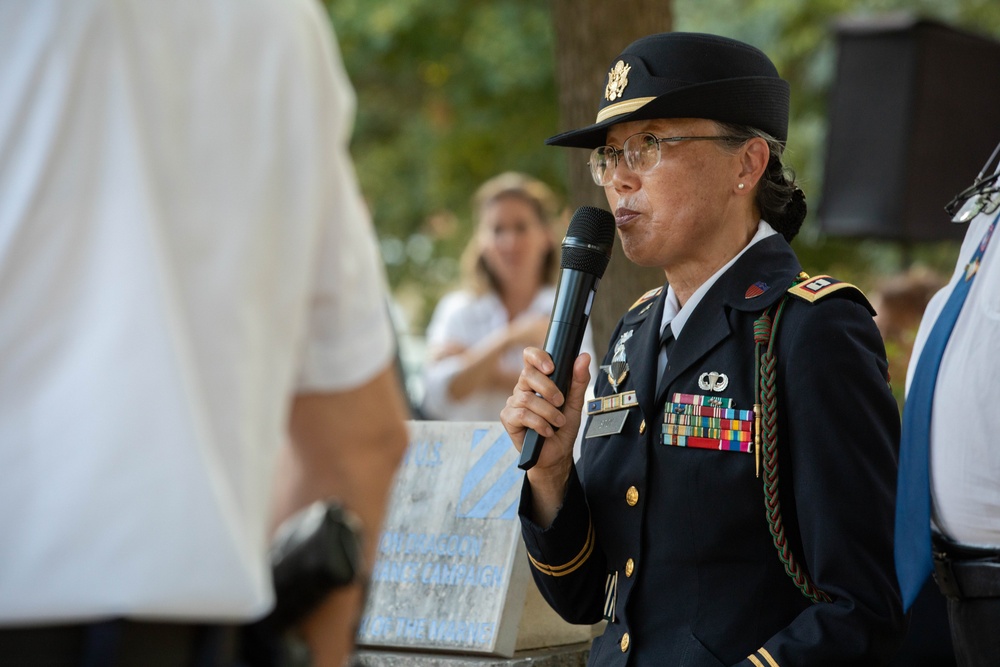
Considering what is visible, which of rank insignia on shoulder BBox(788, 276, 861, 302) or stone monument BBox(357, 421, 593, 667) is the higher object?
rank insignia on shoulder BBox(788, 276, 861, 302)

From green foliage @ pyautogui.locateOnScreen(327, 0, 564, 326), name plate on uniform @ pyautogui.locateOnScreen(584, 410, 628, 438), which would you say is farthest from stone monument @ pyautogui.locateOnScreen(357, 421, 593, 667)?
green foliage @ pyautogui.locateOnScreen(327, 0, 564, 326)

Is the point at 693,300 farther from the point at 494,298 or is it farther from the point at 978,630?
the point at 494,298

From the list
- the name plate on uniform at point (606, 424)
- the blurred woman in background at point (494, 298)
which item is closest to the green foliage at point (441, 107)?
the blurred woman in background at point (494, 298)

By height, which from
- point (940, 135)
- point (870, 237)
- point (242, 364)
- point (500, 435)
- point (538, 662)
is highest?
point (242, 364)

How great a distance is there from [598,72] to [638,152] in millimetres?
1671

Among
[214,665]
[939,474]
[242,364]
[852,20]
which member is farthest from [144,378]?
[852,20]

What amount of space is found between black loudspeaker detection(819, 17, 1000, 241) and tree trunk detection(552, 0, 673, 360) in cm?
503

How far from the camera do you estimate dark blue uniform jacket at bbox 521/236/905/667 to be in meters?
2.66

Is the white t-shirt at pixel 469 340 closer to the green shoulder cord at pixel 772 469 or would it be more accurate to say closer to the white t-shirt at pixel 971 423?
the green shoulder cord at pixel 772 469

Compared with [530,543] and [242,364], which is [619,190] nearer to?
[530,543]

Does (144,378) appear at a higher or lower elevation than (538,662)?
higher

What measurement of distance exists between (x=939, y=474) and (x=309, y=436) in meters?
1.43

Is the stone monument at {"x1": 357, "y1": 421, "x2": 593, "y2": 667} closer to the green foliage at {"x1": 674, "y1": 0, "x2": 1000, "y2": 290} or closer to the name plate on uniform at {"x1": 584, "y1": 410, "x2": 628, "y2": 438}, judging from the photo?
the name plate on uniform at {"x1": 584, "y1": 410, "x2": 628, "y2": 438}

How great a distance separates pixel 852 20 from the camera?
10.1m
